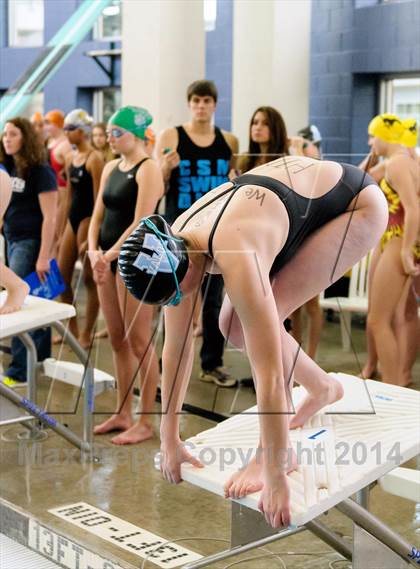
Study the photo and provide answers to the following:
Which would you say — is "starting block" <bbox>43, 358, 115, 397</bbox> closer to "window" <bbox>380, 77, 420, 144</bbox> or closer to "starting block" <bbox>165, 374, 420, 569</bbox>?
"starting block" <bbox>165, 374, 420, 569</bbox>

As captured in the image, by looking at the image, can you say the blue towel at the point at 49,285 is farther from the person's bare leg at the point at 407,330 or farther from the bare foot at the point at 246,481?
the bare foot at the point at 246,481

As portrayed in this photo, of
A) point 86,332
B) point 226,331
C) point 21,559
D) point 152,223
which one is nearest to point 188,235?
point 152,223

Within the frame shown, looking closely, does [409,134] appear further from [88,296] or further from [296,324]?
[88,296]

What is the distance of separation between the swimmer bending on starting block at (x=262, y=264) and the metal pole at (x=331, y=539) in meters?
0.47

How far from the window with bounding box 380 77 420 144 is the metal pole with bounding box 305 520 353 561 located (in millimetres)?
3002

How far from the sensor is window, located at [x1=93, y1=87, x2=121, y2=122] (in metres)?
8.90

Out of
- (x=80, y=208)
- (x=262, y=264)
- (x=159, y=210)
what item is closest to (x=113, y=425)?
(x=159, y=210)

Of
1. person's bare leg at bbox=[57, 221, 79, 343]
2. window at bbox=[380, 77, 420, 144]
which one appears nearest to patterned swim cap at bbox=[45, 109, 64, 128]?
person's bare leg at bbox=[57, 221, 79, 343]

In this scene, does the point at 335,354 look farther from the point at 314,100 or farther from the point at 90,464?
the point at 314,100

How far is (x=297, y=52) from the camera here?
5754mm

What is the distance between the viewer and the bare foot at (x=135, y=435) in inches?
152

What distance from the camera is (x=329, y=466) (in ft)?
7.55

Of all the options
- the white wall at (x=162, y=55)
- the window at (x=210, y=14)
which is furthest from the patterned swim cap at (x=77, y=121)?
the window at (x=210, y=14)

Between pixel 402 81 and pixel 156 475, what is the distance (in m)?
2.99
